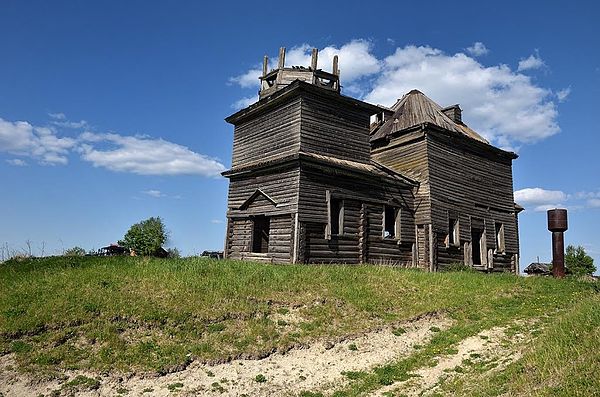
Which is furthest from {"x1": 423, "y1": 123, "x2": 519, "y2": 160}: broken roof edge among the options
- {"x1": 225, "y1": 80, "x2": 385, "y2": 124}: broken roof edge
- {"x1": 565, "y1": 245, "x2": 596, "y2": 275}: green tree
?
{"x1": 565, "y1": 245, "x2": 596, "y2": 275}: green tree

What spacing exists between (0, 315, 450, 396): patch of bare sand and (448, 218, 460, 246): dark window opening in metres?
14.9

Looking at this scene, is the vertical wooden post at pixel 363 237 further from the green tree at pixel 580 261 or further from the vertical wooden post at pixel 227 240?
the green tree at pixel 580 261

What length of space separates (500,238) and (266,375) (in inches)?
964

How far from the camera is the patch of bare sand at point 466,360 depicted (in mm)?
9250

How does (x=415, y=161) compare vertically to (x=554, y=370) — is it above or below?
above

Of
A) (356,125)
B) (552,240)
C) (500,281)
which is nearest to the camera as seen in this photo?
(500,281)

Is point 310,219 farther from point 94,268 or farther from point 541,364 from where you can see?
point 541,364

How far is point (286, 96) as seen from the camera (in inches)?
880

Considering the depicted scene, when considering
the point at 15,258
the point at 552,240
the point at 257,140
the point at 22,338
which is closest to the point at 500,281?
the point at 552,240

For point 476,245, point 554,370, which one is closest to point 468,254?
point 476,245

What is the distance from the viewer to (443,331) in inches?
525

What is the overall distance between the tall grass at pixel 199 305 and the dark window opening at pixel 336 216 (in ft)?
10.5

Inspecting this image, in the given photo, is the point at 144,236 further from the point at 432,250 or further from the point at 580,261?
the point at 580,261

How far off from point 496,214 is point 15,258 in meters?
28.2
